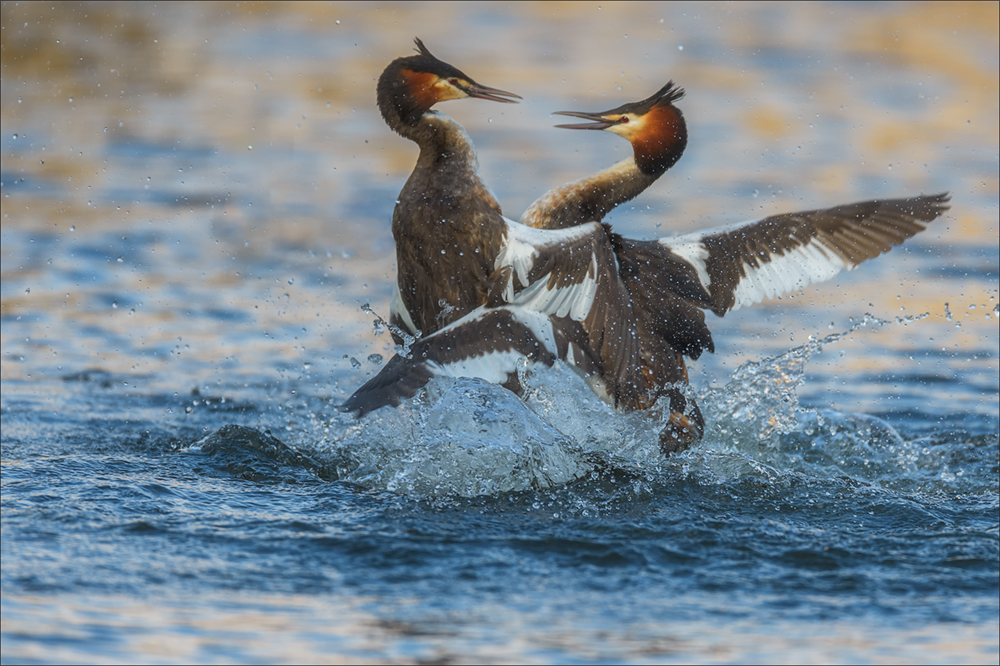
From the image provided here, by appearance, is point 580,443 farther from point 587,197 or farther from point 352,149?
point 352,149

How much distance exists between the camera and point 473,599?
3795mm

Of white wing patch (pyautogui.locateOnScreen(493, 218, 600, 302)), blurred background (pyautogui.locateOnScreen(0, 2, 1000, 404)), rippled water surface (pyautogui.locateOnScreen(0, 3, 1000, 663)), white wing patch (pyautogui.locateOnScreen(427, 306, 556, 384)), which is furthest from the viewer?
blurred background (pyautogui.locateOnScreen(0, 2, 1000, 404))

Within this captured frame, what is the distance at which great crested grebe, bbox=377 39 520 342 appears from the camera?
516 cm

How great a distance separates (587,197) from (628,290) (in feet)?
1.86

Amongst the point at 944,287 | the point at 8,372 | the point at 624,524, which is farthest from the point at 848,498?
the point at 8,372

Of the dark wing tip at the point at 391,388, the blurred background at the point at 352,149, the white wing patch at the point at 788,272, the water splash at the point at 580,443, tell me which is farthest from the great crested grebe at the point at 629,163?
the blurred background at the point at 352,149

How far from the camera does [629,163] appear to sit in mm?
6148

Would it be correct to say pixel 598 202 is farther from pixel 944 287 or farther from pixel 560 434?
pixel 944 287

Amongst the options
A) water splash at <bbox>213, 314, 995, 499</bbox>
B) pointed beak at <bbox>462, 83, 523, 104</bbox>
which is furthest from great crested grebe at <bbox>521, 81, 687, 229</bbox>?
water splash at <bbox>213, 314, 995, 499</bbox>

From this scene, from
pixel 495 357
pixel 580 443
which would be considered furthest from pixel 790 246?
pixel 495 357

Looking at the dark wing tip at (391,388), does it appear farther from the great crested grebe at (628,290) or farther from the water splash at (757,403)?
the water splash at (757,403)

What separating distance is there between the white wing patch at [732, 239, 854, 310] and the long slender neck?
692mm

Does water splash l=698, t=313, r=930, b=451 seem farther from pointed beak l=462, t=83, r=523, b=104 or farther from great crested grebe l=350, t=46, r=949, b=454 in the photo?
pointed beak l=462, t=83, r=523, b=104

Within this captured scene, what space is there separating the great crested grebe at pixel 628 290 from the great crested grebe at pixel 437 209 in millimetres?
47
